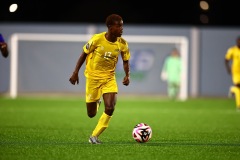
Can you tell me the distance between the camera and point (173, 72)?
92.5 feet

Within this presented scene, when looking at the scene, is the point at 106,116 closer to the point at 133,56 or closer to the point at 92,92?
the point at 92,92

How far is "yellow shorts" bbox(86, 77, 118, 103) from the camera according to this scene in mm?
11742

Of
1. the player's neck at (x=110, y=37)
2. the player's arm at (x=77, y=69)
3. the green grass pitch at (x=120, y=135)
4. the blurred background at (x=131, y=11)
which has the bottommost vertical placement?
the green grass pitch at (x=120, y=135)

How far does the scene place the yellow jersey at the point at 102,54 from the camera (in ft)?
38.2

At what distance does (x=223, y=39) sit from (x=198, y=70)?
1.94 m

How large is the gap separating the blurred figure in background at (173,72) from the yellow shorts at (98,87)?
1626 cm

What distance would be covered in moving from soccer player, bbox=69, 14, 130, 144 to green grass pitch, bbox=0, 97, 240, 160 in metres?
0.56

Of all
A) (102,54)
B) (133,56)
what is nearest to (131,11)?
(133,56)

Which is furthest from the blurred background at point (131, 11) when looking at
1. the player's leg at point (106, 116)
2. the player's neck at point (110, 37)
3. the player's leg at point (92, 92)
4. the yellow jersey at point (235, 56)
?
the player's leg at point (106, 116)

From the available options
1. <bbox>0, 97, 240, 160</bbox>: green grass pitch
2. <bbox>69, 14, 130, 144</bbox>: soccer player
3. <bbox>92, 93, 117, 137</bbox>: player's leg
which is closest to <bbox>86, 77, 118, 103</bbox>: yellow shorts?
<bbox>69, 14, 130, 144</bbox>: soccer player

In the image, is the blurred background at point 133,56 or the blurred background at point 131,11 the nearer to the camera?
the blurred background at point 133,56

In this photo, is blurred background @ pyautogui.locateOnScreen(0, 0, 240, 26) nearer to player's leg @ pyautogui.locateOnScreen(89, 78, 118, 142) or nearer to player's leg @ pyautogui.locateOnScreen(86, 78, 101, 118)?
player's leg @ pyautogui.locateOnScreen(86, 78, 101, 118)

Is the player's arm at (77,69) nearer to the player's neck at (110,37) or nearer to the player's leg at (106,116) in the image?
the player's neck at (110,37)

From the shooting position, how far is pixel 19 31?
31.1m
